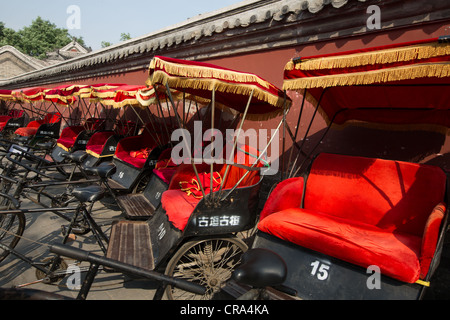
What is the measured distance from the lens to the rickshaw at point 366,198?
205 cm

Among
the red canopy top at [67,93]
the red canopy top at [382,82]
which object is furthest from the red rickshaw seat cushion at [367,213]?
the red canopy top at [67,93]

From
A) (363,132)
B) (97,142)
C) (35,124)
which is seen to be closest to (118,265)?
(363,132)

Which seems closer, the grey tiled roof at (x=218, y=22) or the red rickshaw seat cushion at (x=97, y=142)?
the grey tiled roof at (x=218, y=22)

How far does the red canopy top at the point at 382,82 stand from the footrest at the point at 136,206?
261 cm

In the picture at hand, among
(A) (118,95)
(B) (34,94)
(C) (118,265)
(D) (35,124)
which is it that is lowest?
(C) (118,265)

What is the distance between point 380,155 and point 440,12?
5.59 ft

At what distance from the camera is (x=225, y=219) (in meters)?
2.84

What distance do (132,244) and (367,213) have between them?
263 centimetres

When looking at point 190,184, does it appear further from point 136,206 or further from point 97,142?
point 97,142

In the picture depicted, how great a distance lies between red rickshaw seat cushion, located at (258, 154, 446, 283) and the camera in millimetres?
2150

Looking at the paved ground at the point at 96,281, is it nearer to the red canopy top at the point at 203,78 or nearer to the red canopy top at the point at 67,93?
the red canopy top at the point at 203,78

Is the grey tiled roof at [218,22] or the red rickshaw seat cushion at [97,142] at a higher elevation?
the grey tiled roof at [218,22]

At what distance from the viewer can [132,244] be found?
3133 millimetres

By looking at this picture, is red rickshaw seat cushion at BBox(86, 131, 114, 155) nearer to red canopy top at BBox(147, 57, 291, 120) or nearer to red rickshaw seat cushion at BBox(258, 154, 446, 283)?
red canopy top at BBox(147, 57, 291, 120)
